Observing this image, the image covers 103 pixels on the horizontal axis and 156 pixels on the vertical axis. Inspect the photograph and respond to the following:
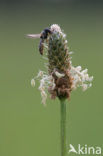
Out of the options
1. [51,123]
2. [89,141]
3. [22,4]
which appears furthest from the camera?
[22,4]

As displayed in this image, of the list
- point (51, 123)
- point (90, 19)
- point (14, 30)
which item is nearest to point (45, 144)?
point (51, 123)

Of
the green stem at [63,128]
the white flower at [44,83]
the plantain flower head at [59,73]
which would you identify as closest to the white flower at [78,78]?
the plantain flower head at [59,73]

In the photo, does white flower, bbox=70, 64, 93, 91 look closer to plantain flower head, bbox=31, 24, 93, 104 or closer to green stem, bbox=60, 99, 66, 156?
plantain flower head, bbox=31, 24, 93, 104

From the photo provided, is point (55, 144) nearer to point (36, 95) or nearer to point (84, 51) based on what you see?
point (36, 95)

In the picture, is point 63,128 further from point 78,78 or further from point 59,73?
point 78,78

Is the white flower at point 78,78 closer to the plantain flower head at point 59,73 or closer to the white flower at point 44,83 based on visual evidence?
the plantain flower head at point 59,73

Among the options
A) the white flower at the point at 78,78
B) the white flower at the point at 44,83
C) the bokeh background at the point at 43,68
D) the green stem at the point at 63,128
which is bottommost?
the green stem at the point at 63,128
